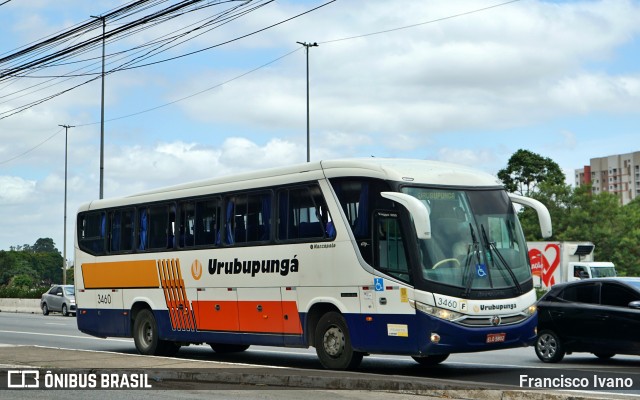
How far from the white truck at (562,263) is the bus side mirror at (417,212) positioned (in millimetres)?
33182

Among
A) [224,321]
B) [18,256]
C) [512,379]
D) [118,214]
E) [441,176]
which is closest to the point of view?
[512,379]

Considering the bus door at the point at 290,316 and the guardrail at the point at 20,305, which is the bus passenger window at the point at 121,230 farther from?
the guardrail at the point at 20,305

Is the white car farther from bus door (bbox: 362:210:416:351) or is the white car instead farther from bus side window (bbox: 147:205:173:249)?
bus door (bbox: 362:210:416:351)

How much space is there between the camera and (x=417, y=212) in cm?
1424

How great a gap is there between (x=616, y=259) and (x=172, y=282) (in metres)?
59.6

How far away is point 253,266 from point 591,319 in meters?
6.04

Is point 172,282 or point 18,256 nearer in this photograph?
point 172,282

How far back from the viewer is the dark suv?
17016mm

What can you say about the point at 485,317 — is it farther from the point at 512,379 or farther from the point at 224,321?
the point at 224,321

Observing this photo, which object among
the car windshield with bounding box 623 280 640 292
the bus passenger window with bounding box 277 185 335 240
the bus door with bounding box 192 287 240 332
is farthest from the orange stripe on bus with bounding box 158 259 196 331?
the car windshield with bounding box 623 280 640 292

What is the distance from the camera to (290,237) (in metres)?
17.3

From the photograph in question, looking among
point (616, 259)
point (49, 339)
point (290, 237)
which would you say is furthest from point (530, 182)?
point (290, 237)

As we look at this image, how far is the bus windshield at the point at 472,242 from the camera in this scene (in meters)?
15.0

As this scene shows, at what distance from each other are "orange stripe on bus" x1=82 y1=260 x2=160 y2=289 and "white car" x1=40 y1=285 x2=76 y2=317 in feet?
85.6
